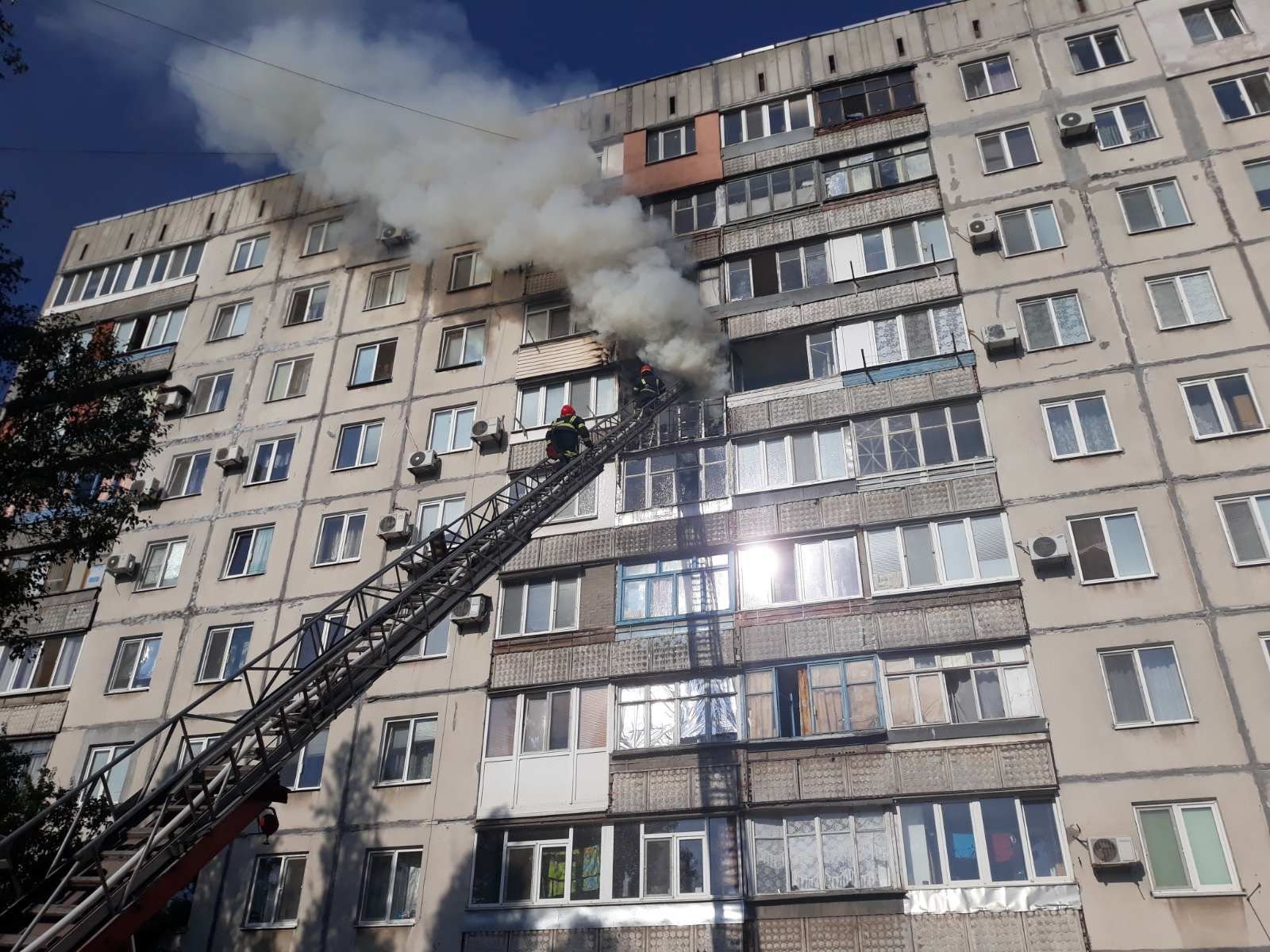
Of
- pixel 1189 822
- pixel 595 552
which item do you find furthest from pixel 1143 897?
pixel 595 552

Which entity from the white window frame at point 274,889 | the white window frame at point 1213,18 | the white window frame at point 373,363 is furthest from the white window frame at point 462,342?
the white window frame at point 1213,18

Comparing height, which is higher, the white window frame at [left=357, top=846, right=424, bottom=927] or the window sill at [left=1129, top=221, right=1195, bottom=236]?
the window sill at [left=1129, top=221, right=1195, bottom=236]

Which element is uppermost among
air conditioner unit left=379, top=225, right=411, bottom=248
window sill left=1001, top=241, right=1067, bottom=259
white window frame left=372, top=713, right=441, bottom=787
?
air conditioner unit left=379, top=225, right=411, bottom=248

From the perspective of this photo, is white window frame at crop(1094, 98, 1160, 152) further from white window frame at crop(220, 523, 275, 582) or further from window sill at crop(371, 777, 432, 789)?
white window frame at crop(220, 523, 275, 582)

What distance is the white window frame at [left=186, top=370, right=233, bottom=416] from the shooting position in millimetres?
26406

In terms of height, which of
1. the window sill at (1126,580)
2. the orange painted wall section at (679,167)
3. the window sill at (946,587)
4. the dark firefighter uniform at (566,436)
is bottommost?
the window sill at (1126,580)

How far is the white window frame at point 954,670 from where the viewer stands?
53.0ft

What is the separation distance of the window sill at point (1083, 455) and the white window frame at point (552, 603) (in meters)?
9.48

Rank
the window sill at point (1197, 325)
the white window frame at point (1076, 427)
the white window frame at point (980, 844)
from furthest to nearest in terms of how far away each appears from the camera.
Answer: the window sill at point (1197, 325) → the white window frame at point (1076, 427) → the white window frame at point (980, 844)

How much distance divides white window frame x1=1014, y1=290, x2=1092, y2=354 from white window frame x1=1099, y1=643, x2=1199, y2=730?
622cm

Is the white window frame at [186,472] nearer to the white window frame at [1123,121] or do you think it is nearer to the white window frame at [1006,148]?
the white window frame at [1006,148]

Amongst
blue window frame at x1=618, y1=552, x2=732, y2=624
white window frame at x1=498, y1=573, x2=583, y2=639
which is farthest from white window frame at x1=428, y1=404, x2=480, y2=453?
blue window frame at x1=618, y1=552, x2=732, y2=624

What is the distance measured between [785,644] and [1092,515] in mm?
5896

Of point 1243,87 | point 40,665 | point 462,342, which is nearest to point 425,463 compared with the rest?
point 462,342
